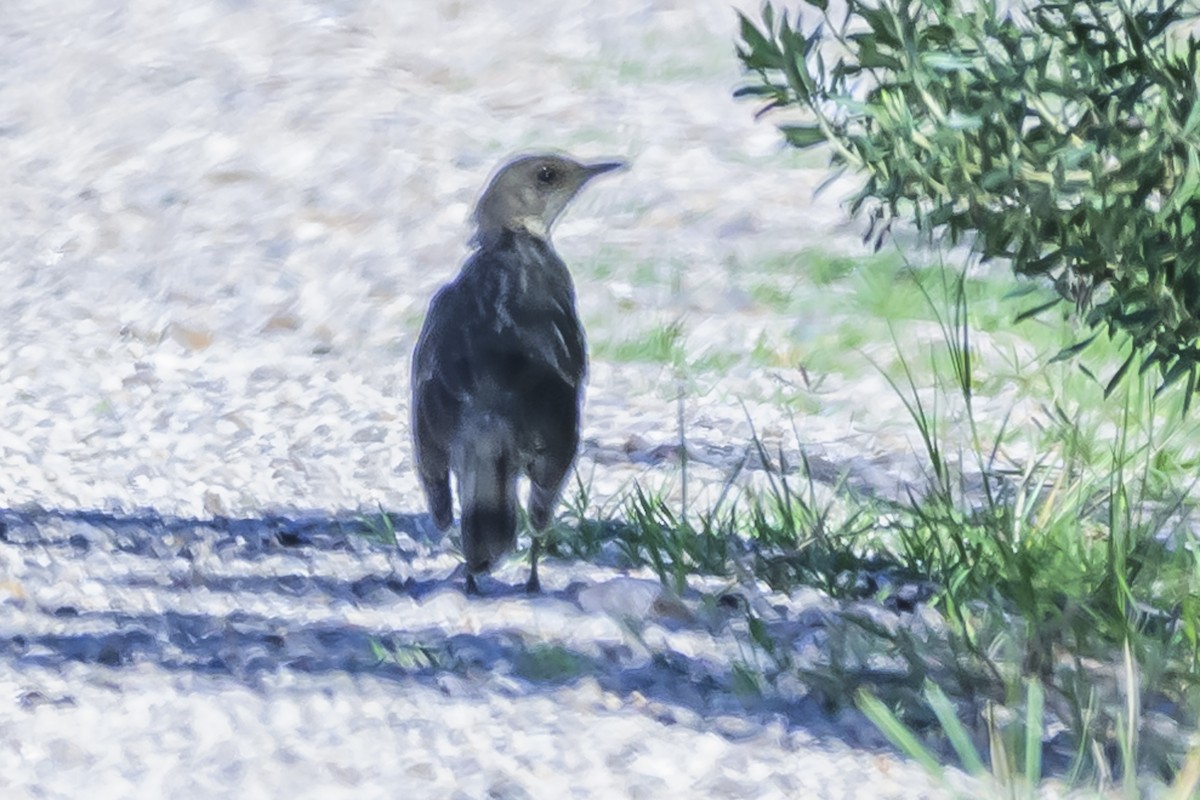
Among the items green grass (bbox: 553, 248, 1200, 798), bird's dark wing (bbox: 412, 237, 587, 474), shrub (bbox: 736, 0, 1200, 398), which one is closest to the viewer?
shrub (bbox: 736, 0, 1200, 398)

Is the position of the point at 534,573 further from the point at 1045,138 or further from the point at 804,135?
the point at 1045,138

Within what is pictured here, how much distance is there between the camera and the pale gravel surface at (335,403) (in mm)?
3988

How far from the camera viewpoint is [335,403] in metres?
6.85

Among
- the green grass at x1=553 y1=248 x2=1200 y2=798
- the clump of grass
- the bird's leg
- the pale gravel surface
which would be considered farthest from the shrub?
the clump of grass

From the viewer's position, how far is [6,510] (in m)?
5.70

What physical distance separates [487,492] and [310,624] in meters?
0.52

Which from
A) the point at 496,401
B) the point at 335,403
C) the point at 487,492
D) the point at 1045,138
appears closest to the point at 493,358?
the point at 496,401

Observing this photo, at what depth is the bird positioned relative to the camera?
488 cm

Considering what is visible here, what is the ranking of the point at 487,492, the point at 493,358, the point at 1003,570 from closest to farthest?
the point at 1003,570
the point at 487,492
the point at 493,358

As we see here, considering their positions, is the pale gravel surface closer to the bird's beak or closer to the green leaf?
the bird's beak

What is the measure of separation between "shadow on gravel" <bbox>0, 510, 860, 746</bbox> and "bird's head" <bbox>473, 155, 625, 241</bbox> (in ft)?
2.84

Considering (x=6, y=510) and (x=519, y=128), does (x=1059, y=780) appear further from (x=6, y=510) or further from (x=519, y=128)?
(x=519, y=128)

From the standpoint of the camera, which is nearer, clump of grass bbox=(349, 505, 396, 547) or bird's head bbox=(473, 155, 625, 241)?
clump of grass bbox=(349, 505, 396, 547)

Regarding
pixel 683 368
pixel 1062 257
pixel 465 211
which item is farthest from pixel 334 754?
pixel 465 211
